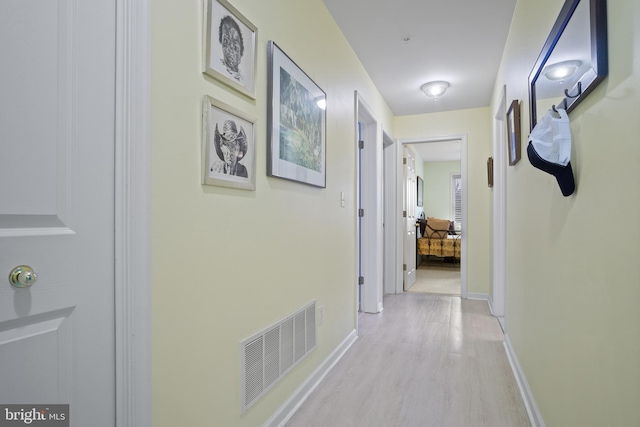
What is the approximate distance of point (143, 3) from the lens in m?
0.96

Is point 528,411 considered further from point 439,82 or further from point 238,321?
point 439,82

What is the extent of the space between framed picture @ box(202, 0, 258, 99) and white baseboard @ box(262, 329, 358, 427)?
1501 millimetres

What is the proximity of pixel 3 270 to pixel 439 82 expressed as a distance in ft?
12.2

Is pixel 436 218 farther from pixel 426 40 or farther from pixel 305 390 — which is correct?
pixel 305 390

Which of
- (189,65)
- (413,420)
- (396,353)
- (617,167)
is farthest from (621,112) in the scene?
(396,353)

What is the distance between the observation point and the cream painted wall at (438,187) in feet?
29.3

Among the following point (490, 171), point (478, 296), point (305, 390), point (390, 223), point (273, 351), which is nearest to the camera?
point (273, 351)

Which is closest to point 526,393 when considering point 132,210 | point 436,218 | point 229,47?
point 132,210

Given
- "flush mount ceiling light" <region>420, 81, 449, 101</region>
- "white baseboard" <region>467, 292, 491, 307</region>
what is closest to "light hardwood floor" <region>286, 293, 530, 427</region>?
"white baseboard" <region>467, 292, 491, 307</region>

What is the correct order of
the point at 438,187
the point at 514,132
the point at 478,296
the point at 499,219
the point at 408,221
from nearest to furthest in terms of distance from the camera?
1. the point at 514,132
2. the point at 499,219
3. the point at 478,296
4. the point at 408,221
5. the point at 438,187

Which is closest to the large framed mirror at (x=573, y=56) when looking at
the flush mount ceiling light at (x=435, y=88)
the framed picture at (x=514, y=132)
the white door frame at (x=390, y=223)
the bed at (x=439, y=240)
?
the framed picture at (x=514, y=132)

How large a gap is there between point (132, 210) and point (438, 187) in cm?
892

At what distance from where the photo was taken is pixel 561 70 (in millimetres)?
1285

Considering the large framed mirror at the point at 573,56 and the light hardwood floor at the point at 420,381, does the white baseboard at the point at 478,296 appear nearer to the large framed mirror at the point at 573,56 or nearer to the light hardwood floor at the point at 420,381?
the light hardwood floor at the point at 420,381
